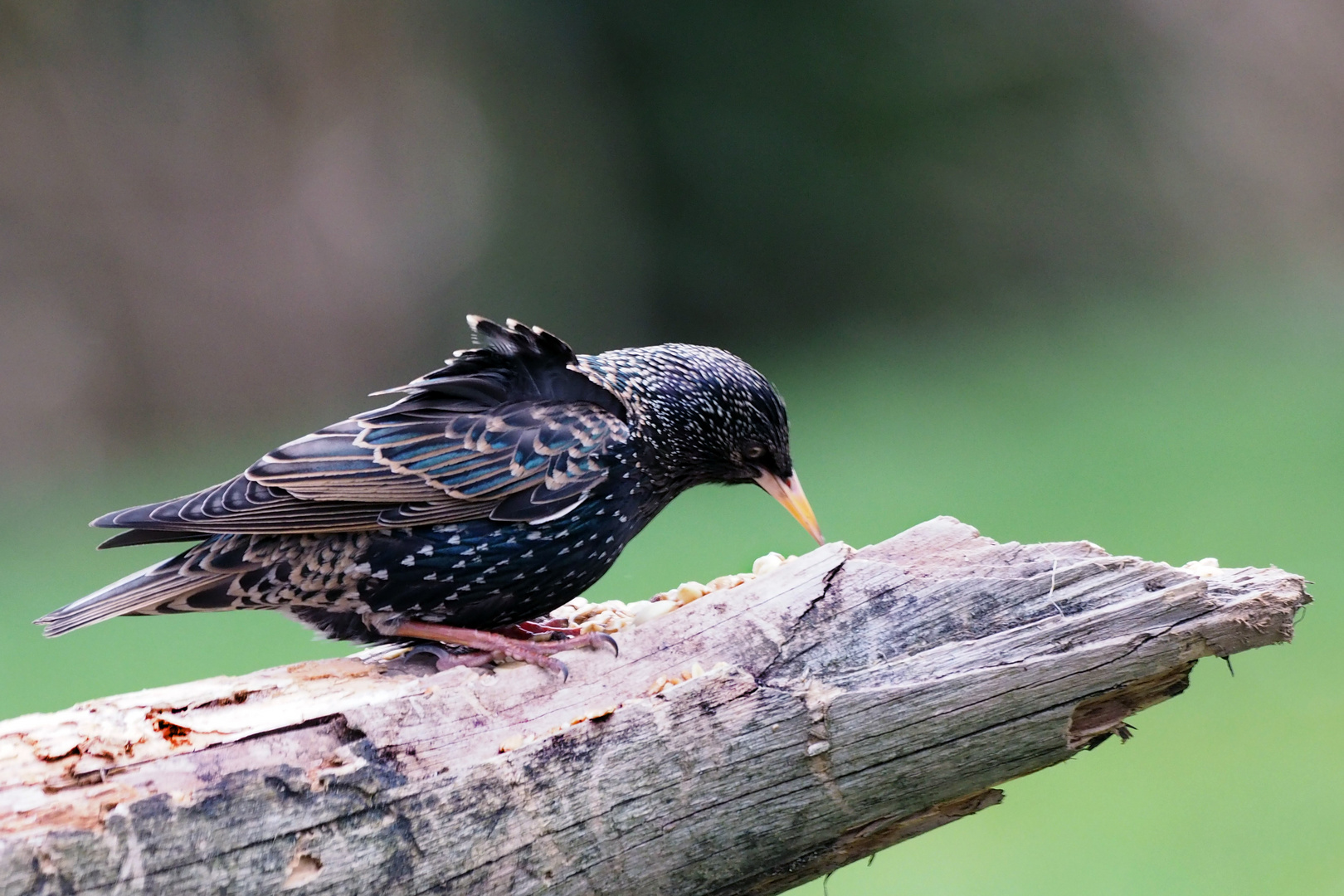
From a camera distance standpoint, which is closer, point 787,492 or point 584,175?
point 787,492

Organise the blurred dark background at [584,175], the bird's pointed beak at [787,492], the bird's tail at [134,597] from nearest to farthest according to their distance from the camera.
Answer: the bird's tail at [134,597] < the bird's pointed beak at [787,492] < the blurred dark background at [584,175]

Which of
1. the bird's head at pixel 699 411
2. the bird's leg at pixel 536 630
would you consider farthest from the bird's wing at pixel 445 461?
the bird's leg at pixel 536 630

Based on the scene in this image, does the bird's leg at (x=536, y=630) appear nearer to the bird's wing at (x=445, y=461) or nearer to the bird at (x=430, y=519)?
the bird at (x=430, y=519)

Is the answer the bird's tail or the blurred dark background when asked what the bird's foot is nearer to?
the bird's tail

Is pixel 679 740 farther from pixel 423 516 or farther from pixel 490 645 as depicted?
pixel 423 516

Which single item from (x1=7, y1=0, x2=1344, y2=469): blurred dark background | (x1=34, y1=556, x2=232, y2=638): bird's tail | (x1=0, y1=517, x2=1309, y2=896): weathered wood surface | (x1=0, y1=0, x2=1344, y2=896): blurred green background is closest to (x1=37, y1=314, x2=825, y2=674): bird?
(x1=34, y1=556, x2=232, y2=638): bird's tail

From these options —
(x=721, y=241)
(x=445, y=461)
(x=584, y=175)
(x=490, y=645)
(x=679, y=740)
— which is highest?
(x=584, y=175)

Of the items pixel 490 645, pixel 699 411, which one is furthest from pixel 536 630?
pixel 699 411

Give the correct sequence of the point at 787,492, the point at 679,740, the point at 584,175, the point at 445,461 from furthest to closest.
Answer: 1. the point at 584,175
2. the point at 787,492
3. the point at 445,461
4. the point at 679,740

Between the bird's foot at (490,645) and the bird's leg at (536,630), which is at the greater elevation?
the bird's leg at (536,630)
